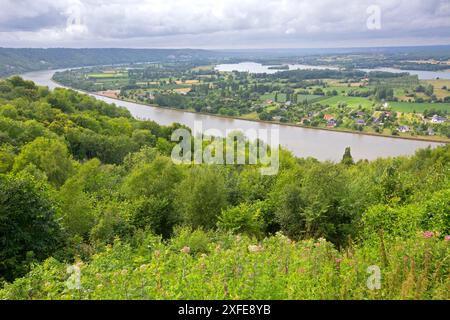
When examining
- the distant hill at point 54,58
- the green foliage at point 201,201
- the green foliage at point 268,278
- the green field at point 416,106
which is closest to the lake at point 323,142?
the green field at point 416,106

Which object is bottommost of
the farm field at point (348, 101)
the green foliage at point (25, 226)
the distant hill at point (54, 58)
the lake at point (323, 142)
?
the lake at point (323, 142)

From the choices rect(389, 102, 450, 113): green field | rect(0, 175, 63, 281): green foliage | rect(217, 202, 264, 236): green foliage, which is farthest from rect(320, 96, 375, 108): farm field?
rect(0, 175, 63, 281): green foliage

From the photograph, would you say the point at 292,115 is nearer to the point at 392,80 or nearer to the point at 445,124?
the point at 445,124

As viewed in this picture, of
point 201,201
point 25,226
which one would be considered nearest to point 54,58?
point 201,201

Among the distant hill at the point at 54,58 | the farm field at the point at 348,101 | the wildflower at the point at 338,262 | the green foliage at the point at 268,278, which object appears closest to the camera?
the green foliage at the point at 268,278

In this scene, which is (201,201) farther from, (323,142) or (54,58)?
(54,58)

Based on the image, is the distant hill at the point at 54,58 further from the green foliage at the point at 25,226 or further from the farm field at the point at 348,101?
the green foliage at the point at 25,226
